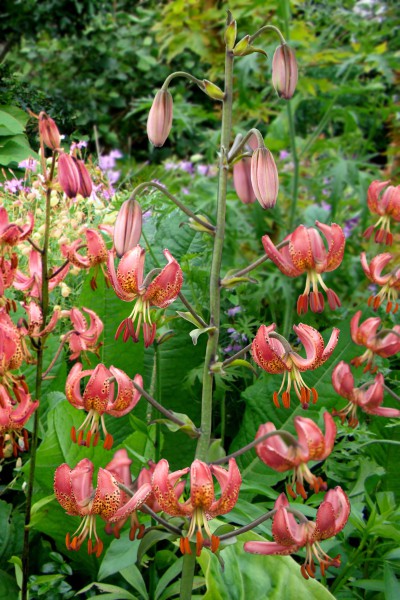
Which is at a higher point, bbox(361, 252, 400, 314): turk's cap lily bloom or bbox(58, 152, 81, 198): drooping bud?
bbox(58, 152, 81, 198): drooping bud

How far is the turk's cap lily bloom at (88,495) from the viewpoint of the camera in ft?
2.64

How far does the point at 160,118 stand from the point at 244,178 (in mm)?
138

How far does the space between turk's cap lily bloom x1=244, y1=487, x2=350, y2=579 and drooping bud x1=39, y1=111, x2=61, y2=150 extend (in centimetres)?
54

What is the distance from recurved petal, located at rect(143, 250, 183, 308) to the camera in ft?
2.76

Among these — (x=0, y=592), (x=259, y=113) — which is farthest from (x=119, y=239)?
(x=259, y=113)

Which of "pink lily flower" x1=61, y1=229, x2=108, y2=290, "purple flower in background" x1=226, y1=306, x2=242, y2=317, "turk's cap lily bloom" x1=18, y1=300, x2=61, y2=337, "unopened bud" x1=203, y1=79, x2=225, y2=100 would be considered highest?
"unopened bud" x1=203, y1=79, x2=225, y2=100

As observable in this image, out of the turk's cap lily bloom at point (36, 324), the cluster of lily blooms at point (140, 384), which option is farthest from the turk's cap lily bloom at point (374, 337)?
the turk's cap lily bloom at point (36, 324)

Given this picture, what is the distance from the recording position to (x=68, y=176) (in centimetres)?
97

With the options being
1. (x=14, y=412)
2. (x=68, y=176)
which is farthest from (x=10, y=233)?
(x=14, y=412)

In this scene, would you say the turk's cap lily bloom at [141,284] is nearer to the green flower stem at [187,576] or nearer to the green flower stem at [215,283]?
the green flower stem at [215,283]

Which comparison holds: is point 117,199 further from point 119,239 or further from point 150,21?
point 150,21

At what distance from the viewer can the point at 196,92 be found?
18.4 ft

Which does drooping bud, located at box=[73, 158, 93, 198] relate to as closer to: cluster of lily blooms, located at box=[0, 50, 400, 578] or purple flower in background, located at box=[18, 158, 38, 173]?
cluster of lily blooms, located at box=[0, 50, 400, 578]

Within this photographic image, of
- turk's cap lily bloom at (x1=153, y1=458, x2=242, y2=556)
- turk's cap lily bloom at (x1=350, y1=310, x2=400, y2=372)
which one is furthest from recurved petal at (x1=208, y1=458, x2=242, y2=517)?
turk's cap lily bloom at (x1=350, y1=310, x2=400, y2=372)
